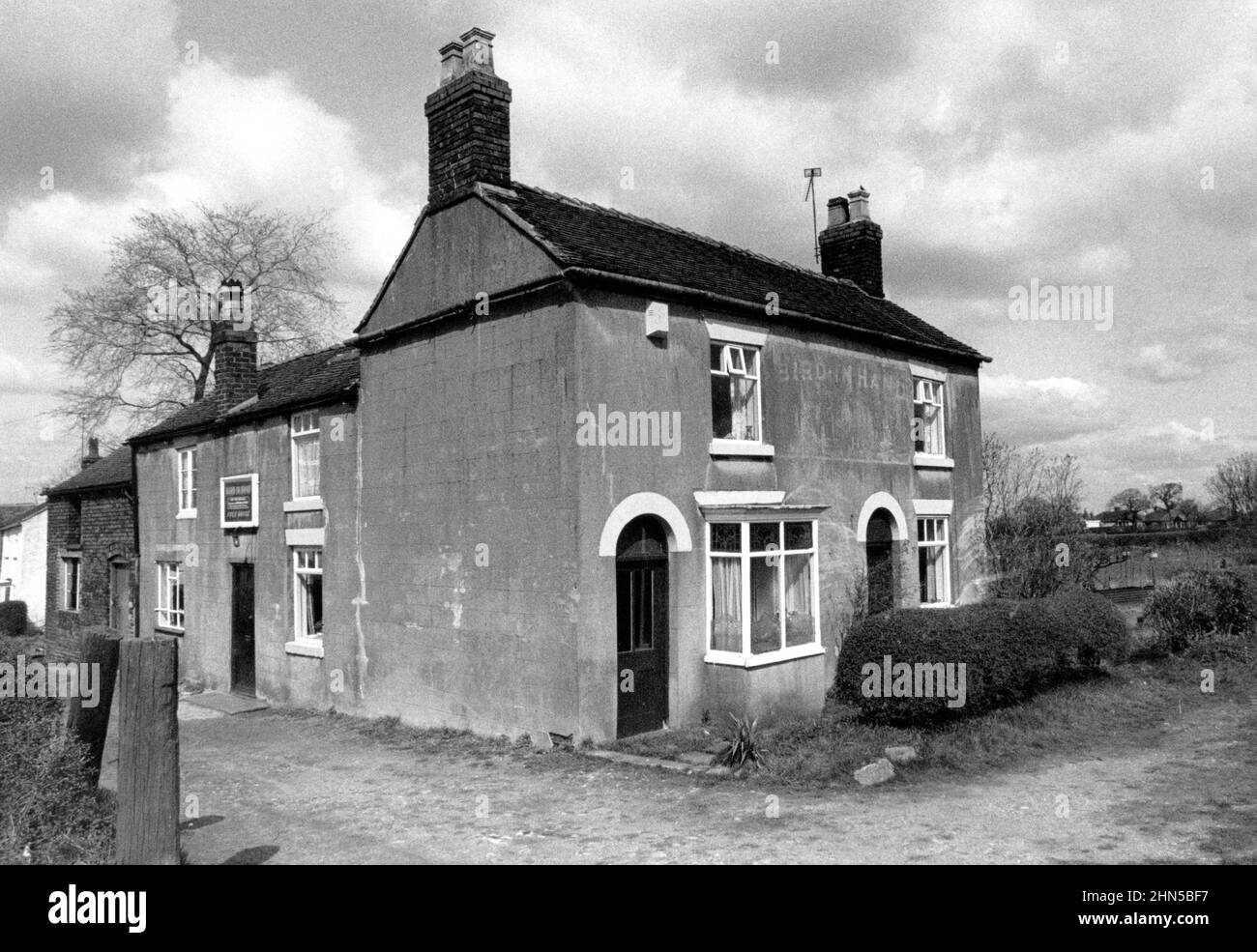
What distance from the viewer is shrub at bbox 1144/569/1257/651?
1661 cm

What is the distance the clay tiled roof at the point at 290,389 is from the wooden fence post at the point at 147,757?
948 centimetres

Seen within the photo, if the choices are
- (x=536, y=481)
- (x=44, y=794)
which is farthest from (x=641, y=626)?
(x=44, y=794)

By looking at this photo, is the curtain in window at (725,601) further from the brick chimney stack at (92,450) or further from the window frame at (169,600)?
the brick chimney stack at (92,450)

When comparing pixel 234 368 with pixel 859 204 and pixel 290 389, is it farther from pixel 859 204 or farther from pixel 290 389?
pixel 859 204

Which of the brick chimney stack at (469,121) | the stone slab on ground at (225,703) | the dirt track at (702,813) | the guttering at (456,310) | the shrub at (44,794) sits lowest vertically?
the stone slab on ground at (225,703)

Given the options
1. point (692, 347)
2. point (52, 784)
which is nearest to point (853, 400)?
point (692, 347)

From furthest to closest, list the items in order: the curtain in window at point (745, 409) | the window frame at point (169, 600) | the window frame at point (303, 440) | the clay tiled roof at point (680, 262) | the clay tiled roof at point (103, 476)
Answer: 1. the clay tiled roof at point (103, 476)
2. the window frame at point (169, 600)
3. the window frame at point (303, 440)
4. the curtain in window at point (745, 409)
5. the clay tiled roof at point (680, 262)

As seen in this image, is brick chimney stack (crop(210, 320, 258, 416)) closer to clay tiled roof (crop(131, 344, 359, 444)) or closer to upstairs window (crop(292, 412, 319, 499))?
clay tiled roof (crop(131, 344, 359, 444))

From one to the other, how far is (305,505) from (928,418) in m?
12.3

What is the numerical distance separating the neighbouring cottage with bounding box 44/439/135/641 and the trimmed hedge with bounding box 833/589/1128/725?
59.8 feet

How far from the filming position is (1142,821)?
802 centimetres

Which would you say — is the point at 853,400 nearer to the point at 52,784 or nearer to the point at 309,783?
the point at 309,783

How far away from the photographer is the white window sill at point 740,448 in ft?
42.4

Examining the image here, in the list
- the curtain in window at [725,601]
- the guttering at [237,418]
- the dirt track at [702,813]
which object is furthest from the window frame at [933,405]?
the guttering at [237,418]
